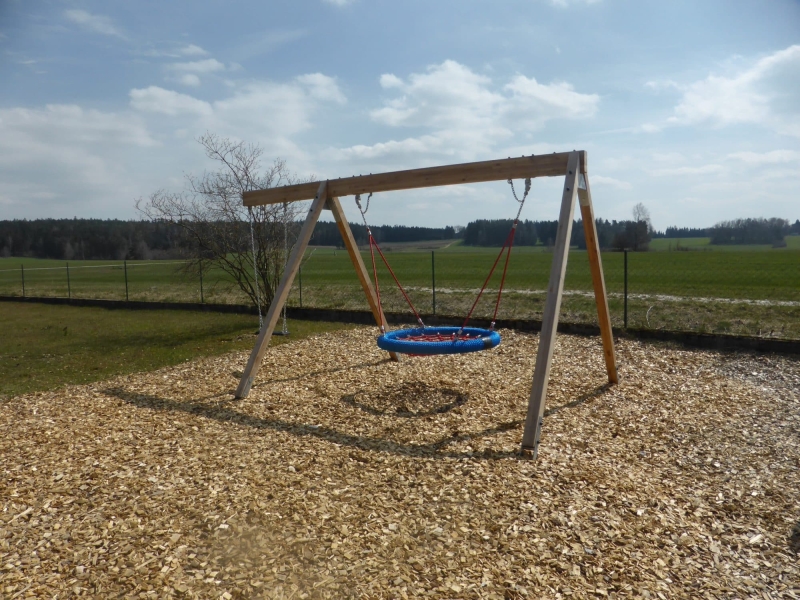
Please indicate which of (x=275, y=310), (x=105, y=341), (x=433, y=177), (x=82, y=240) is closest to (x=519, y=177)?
(x=433, y=177)

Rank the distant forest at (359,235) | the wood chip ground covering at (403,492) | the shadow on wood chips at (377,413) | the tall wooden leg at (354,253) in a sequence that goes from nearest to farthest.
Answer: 1. the wood chip ground covering at (403,492)
2. the shadow on wood chips at (377,413)
3. the tall wooden leg at (354,253)
4. the distant forest at (359,235)

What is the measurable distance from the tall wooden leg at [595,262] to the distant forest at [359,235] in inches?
561

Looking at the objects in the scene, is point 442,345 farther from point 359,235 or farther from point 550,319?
point 359,235

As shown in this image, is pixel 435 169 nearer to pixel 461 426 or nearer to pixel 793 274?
pixel 461 426

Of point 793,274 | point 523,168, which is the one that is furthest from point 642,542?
point 793,274

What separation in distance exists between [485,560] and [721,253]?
3797 cm

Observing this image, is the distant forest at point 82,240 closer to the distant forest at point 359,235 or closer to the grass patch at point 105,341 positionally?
the distant forest at point 359,235

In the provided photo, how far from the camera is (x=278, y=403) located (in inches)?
225

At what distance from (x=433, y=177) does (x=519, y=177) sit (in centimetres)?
94

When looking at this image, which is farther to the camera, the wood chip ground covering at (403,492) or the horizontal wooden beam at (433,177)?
the horizontal wooden beam at (433,177)

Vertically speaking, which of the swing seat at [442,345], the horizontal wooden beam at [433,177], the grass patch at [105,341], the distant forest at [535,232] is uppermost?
the distant forest at [535,232]

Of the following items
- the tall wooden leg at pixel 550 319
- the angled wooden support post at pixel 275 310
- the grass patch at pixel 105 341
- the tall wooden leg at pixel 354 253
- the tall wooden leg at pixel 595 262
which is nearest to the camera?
the tall wooden leg at pixel 550 319

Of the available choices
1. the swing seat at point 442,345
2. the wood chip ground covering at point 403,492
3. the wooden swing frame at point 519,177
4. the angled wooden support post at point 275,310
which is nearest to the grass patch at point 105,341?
the wood chip ground covering at point 403,492

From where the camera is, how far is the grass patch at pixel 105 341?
7463 millimetres
